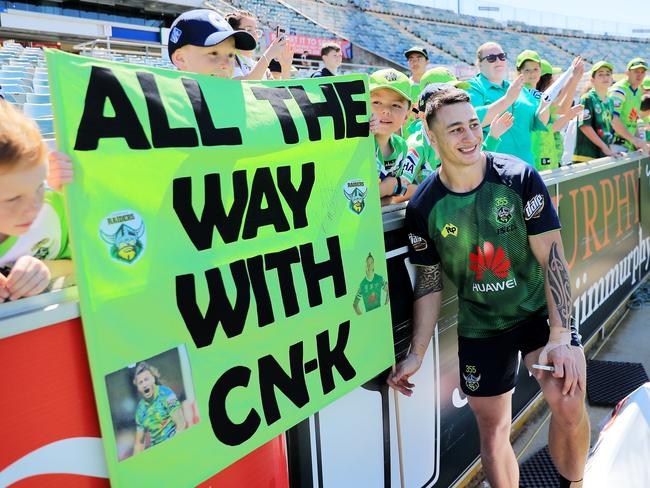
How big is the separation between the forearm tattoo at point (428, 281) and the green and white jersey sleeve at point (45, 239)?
4.70 ft

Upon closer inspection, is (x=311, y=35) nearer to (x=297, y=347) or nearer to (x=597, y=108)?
(x=597, y=108)

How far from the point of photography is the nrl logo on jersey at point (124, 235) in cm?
132

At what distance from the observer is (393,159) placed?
117 inches

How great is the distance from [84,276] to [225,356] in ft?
1.51

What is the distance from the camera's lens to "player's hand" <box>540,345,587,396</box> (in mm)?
2189

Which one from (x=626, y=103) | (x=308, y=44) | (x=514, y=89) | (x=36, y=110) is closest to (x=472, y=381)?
(x=514, y=89)

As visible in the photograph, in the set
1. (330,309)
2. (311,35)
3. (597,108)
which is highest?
(311,35)

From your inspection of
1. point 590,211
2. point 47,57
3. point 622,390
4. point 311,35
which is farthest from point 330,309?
point 311,35

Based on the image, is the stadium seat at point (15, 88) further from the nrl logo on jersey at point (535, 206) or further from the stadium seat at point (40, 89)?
the nrl logo on jersey at point (535, 206)

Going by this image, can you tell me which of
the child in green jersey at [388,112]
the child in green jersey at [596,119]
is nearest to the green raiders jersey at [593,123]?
the child in green jersey at [596,119]

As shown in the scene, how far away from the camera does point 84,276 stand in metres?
1.27

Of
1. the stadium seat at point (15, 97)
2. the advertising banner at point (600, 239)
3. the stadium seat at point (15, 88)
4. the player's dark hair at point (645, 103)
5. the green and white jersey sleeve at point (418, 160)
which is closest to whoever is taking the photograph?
the green and white jersey sleeve at point (418, 160)

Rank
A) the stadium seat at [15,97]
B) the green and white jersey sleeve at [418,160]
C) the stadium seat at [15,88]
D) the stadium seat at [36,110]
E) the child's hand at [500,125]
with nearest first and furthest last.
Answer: the green and white jersey sleeve at [418,160] < the child's hand at [500,125] < the stadium seat at [36,110] < the stadium seat at [15,97] < the stadium seat at [15,88]

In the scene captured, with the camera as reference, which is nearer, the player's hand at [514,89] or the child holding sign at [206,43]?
the child holding sign at [206,43]
